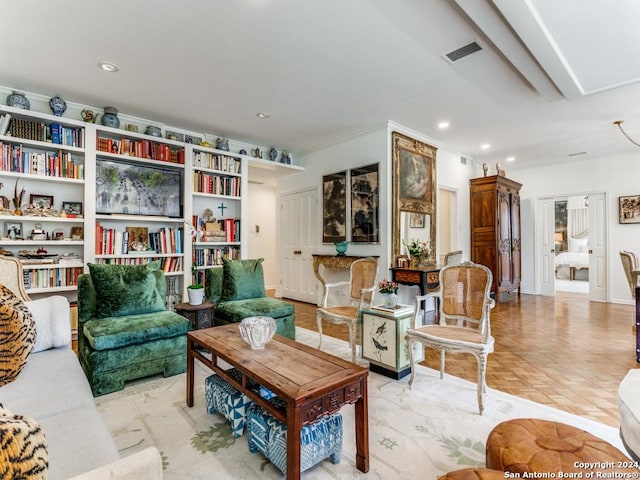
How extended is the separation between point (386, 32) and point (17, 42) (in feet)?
9.62

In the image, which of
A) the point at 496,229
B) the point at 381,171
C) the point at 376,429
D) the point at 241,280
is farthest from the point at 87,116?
the point at 496,229

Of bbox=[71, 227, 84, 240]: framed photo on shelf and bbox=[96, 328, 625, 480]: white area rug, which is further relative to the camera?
bbox=[71, 227, 84, 240]: framed photo on shelf

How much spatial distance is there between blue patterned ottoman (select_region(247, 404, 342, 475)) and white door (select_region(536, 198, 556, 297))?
663 centimetres

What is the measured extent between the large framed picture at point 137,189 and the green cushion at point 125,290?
1.54 metres

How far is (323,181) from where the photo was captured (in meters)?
5.33

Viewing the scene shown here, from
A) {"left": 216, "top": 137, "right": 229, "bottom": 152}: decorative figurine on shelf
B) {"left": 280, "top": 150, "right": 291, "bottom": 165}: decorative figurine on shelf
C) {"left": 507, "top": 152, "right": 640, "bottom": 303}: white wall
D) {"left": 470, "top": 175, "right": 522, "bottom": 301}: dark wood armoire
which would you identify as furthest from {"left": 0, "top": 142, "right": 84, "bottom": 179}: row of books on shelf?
{"left": 507, "top": 152, "right": 640, "bottom": 303}: white wall

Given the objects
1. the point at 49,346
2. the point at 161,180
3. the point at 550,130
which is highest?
the point at 550,130

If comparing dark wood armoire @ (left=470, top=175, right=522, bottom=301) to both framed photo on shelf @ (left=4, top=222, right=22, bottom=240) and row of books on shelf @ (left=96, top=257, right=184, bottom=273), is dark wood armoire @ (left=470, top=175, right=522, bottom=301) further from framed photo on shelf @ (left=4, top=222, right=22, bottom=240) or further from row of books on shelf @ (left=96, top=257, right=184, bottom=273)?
framed photo on shelf @ (left=4, top=222, right=22, bottom=240)

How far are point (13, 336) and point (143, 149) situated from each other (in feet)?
9.93

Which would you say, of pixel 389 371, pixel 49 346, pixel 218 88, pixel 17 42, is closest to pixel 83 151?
pixel 17 42

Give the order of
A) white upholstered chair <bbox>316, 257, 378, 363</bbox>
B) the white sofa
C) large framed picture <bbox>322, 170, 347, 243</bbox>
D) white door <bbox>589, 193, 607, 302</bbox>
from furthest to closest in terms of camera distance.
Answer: white door <bbox>589, 193, 607, 302</bbox> → large framed picture <bbox>322, 170, 347, 243</bbox> → white upholstered chair <bbox>316, 257, 378, 363</bbox> → the white sofa

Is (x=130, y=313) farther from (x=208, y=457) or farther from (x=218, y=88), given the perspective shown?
(x=218, y=88)

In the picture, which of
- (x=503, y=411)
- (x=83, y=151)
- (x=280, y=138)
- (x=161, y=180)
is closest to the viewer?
(x=503, y=411)

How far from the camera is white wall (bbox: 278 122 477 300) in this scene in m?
4.45
